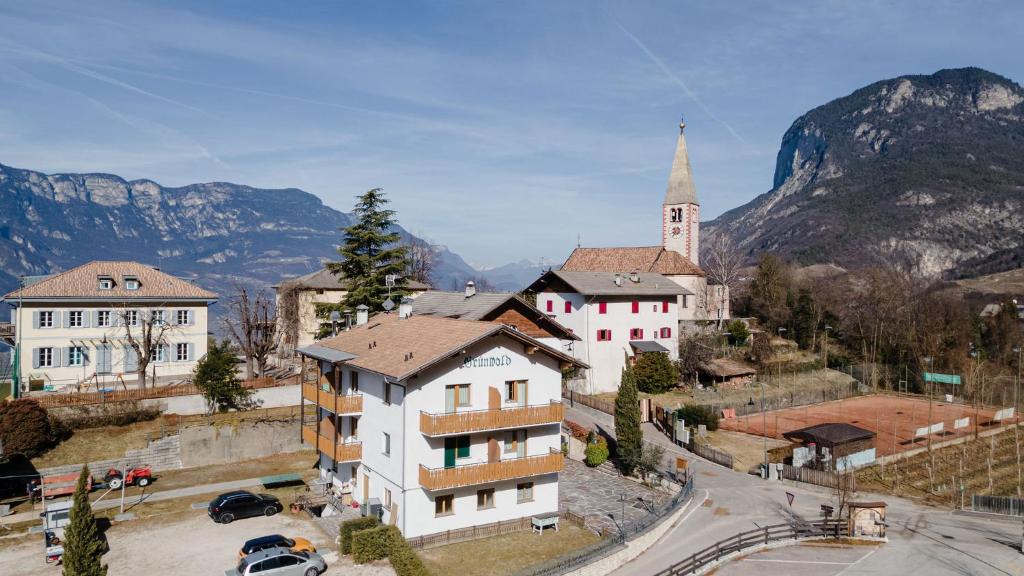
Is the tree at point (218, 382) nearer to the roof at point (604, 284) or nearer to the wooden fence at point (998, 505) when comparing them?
the roof at point (604, 284)

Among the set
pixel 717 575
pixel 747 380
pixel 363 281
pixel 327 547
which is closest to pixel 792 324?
pixel 747 380

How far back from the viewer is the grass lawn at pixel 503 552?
27.9 metres

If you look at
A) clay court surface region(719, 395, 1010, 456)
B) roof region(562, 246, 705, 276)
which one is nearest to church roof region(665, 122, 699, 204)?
roof region(562, 246, 705, 276)

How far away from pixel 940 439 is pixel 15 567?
183ft

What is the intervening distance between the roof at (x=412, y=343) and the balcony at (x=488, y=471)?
456 centimetres

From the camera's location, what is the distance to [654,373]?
61.2m

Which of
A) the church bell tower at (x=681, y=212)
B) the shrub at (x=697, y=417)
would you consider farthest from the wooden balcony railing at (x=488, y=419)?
the church bell tower at (x=681, y=212)

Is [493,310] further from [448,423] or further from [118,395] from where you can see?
[118,395]

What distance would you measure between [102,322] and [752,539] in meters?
46.9

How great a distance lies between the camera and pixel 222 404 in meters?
47.4

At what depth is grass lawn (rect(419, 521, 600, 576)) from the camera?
2788 cm

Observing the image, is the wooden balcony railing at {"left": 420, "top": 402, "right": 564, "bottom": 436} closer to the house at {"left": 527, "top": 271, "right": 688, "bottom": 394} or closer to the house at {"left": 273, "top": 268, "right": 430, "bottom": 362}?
the house at {"left": 527, "top": 271, "right": 688, "bottom": 394}

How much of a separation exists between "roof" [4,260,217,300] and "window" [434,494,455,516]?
31.0 meters

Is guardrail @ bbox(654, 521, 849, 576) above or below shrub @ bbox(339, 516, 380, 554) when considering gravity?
below
